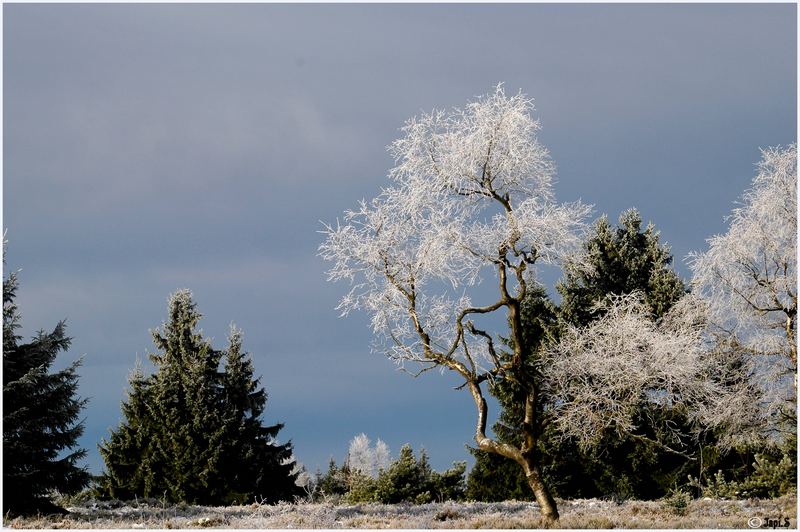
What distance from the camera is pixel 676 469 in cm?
2461

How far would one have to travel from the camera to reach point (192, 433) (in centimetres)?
2681

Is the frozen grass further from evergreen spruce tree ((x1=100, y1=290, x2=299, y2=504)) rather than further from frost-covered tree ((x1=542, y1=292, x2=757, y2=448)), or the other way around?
evergreen spruce tree ((x1=100, y1=290, x2=299, y2=504))

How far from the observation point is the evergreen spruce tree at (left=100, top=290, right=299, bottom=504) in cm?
2644

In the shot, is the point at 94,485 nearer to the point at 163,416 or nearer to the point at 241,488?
the point at 163,416

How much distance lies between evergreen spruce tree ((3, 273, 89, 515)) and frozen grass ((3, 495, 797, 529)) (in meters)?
0.91

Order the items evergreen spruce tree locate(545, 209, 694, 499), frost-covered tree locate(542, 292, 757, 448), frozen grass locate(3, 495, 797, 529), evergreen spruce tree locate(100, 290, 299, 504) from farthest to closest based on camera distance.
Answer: evergreen spruce tree locate(100, 290, 299, 504) → evergreen spruce tree locate(545, 209, 694, 499) → frost-covered tree locate(542, 292, 757, 448) → frozen grass locate(3, 495, 797, 529)

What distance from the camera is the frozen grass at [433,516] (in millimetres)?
14969

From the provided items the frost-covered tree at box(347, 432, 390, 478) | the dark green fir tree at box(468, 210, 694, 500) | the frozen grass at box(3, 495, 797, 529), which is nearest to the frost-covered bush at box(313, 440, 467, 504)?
the frozen grass at box(3, 495, 797, 529)

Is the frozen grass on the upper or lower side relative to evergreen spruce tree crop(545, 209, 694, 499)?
lower

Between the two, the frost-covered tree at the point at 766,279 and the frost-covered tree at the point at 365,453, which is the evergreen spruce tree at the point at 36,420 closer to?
the frost-covered tree at the point at 766,279

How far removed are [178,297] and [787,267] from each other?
20.3 metres

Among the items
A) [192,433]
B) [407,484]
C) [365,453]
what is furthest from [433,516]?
[365,453]

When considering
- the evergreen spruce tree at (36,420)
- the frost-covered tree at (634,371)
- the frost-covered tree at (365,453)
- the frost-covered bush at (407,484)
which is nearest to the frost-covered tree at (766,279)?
the frost-covered tree at (634,371)

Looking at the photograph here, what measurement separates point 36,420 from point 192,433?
29.6 feet
